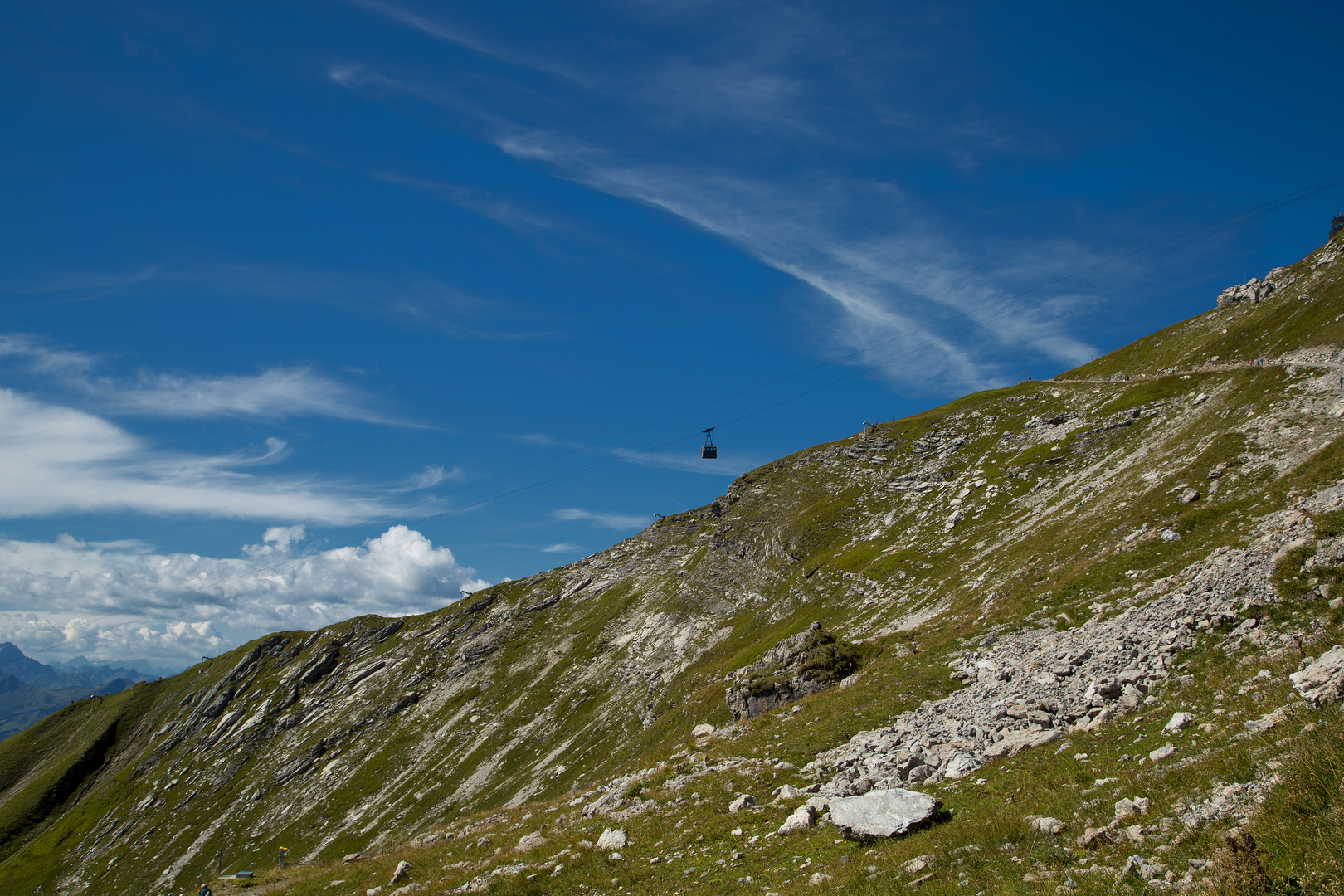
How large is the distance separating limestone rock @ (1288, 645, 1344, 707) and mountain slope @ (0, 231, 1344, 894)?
345cm

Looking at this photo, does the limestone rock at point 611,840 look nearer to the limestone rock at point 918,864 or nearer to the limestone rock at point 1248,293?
the limestone rock at point 918,864

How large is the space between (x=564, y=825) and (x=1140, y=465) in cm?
6337

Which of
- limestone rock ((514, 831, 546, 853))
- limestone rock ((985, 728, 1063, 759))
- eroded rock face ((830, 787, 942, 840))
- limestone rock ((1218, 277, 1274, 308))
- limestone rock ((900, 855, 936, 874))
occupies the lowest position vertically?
limestone rock ((514, 831, 546, 853))

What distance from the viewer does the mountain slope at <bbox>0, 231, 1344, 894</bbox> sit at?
23.2 metres

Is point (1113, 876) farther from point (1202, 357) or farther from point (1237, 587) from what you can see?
point (1202, 357)

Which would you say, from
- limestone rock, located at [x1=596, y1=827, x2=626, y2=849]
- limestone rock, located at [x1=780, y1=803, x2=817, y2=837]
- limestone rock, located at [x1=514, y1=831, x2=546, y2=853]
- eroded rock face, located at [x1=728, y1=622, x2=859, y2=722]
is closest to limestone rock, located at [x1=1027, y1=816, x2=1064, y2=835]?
limestone rock, located at [x1=780, y1=803, x2=817, y2=837]

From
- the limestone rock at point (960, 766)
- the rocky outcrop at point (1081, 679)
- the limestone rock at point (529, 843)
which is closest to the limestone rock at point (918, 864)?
the limestone rock at point (960, 766)

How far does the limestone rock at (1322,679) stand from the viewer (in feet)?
39.8

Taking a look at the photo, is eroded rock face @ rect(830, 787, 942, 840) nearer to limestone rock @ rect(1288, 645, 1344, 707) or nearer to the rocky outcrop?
the rocky outcrop

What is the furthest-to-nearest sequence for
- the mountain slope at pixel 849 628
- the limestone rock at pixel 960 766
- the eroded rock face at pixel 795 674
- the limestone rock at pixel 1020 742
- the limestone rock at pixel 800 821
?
1. the eroded rock face at pixel 795 674
2. the mountain slope at pixel 849 628
3. the limestone rock at pixel 960 766
4. the limestone rock at pixel 1020 742
5. the limestone rock at pixel 800 821

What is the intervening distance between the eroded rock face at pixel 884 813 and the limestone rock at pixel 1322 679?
7994 mm

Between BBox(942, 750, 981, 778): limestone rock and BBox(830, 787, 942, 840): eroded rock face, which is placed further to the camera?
BBox(942, 750, 981, 778): limestone rock

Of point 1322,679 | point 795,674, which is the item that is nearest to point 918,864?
point 1322,679

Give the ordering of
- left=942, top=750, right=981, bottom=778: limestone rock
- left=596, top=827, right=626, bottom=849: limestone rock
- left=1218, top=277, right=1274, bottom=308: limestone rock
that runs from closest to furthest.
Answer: left=942, top=750, right=981, bottom=778: limestone rock → left=596, top=827, right=626, bottom=849: limestone rock → left=1218, top=277, right=1274, bottom=308: limestone rock
